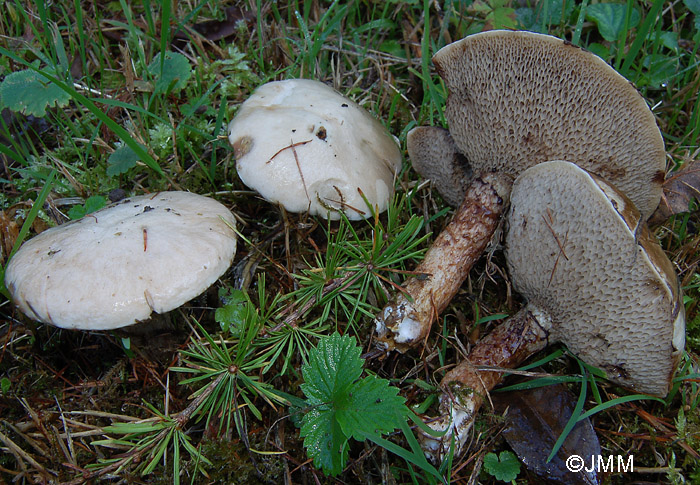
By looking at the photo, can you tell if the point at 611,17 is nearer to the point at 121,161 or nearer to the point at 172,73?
the point at 172,73

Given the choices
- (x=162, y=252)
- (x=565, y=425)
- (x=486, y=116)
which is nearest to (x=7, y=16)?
(x=162, y=252)

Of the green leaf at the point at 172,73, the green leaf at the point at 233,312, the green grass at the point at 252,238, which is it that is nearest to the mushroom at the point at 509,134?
the green grass at the point at 252,238

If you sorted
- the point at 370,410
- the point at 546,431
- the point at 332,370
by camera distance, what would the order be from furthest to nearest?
the point at 546,431, the point at 332,370, the point at 370,410

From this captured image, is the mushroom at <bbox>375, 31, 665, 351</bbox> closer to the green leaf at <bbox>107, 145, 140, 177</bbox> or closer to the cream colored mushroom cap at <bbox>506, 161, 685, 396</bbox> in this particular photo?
the cream colored mushroom cap at <bbox>506, 161, 685, 396</bbox>

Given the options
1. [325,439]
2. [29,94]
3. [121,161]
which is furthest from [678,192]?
[29,94]

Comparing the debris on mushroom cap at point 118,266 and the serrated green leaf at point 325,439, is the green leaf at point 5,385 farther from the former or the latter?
the serrated green leaf at point 325,439

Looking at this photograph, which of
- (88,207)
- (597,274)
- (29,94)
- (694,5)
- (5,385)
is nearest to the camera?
(597,274)

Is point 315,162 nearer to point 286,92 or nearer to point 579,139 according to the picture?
point 286,92
